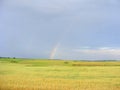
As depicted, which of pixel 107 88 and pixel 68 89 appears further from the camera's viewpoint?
pixel 107 88

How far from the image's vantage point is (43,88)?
50.9 feet

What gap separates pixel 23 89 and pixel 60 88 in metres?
1.78

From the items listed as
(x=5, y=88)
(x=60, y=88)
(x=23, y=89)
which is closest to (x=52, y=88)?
(x=60, y=88)

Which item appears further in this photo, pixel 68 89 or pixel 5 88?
pixel 5 88

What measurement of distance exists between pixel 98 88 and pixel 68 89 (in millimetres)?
1656

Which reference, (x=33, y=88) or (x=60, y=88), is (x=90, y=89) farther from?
(x=33, y=88)

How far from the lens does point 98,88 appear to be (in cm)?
1543

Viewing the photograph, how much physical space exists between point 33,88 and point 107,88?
12.0 ft

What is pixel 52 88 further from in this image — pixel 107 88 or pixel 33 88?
pixel 107 88

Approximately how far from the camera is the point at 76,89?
584 inches

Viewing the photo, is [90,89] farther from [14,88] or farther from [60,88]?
[14,88]

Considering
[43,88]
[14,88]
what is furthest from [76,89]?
[14,88]

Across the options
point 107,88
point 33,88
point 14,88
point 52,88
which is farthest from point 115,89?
point 14,88

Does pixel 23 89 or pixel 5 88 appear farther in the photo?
pixel 5 88
